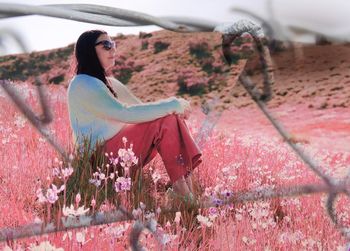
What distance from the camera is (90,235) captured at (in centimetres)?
100

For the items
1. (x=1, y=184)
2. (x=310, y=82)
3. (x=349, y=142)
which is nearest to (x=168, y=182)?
(x=1, y=184)

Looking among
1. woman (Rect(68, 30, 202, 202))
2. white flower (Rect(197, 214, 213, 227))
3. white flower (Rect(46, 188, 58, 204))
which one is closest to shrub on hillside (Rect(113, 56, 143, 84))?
woman (Rect(68, 30, 202, 202))

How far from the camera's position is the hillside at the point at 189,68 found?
134 cm

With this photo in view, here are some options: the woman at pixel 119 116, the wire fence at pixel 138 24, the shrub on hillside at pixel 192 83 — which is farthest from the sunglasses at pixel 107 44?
the shrub on hillside at pixel 192 83

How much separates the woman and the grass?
0.04 m

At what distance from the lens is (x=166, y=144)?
4.65ft

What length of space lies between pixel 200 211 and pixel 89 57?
1.23 feet

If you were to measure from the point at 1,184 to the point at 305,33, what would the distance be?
583mm

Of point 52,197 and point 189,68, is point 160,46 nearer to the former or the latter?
point 189,68

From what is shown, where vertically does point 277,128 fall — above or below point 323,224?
above

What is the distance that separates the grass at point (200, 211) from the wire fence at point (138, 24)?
0.07 ft

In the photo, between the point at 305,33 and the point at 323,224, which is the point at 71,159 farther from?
the point at 323,224

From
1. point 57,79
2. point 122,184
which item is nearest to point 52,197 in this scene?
point 122,184

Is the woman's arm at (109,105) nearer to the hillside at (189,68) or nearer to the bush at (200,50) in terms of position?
the hillside at (189,68)
